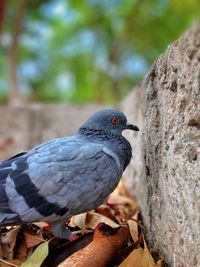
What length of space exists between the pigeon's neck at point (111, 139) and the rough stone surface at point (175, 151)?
0.07m

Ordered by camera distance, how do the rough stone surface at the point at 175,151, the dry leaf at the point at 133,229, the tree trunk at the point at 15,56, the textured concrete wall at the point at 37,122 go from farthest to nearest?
the tree trunk at the point at 15,56
the textured concrete wall at the point at 37,122
the dry leaf at the point at 133,229
the rough stone surface at the point at 175,151

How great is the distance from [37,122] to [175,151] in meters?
2.79

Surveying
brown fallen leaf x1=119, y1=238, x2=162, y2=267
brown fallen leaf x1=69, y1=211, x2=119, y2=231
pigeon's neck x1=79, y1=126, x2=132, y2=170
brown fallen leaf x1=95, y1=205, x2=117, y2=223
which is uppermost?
pigeon's neck x1=79, y1=126, x2=132, y2=170

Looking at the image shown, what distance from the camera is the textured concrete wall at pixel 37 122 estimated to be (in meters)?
3.73

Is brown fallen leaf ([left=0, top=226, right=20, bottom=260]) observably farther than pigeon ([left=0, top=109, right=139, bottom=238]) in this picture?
Yes

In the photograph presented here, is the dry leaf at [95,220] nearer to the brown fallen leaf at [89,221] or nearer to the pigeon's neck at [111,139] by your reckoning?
the brown fallen leaf at [89,221]

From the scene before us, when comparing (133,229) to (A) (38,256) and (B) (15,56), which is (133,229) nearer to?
(A) (38,256)

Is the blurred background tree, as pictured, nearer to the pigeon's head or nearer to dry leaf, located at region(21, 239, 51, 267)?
the pigeon's head

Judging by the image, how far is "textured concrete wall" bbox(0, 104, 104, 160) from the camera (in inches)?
147

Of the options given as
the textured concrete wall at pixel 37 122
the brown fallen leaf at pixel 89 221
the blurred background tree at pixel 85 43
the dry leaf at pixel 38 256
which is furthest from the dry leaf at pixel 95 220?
the blurred background tree at pixel 85 43

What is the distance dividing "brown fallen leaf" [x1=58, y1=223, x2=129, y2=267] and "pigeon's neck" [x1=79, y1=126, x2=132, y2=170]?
0.73 ft

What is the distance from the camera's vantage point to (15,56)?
20.9ft

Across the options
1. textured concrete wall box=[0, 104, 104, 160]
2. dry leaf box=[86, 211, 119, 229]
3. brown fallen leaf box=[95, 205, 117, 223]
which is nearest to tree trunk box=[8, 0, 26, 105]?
textured concrete wall box=[0, 104, 104, 160]

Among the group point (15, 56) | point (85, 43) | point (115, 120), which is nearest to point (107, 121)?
point (115, 120)
